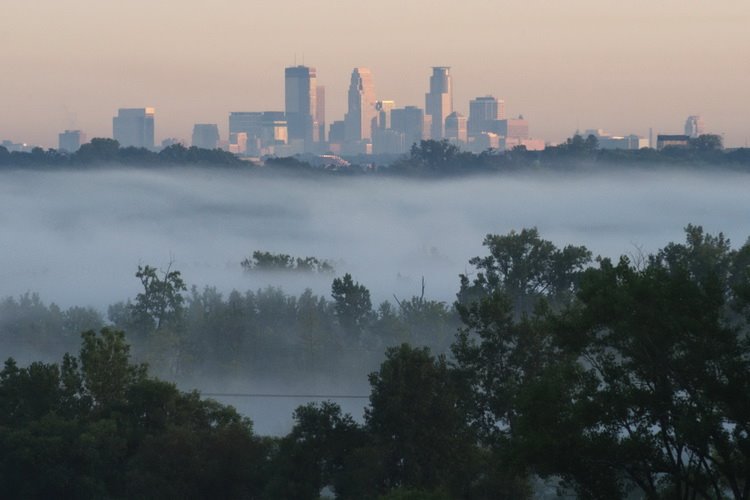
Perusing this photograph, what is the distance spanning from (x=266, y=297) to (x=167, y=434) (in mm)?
59169

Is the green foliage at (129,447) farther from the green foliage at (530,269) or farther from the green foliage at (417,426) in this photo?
the green foliage at (530,269)

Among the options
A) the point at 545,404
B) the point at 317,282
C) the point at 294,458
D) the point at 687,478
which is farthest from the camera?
the point at 317,282

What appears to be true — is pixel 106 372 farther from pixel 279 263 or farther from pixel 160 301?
pixel 279 263

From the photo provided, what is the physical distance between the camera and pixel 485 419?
4434 cm

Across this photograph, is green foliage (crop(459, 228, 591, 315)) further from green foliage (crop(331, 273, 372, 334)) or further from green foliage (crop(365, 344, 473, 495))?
green foliage (crop(365, 344, 473, 495))

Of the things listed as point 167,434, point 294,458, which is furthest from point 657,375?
point 167,434

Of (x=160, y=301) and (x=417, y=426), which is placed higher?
(x=417, y=426)

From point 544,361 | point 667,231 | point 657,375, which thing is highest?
point 657,375

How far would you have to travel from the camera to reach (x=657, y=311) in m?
28.2

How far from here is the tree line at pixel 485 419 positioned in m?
28.0

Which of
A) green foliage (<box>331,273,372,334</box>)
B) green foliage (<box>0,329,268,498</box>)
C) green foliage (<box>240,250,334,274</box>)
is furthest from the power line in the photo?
green foliage (<box>0,329,268,498</box>)

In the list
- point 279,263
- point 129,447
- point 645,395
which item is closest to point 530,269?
point 129,447

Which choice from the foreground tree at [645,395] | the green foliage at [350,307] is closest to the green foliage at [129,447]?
the foreground tree at [645,395]

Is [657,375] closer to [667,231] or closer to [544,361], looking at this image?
[544,361]
